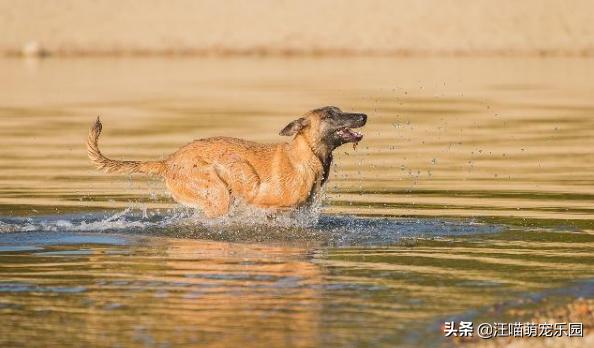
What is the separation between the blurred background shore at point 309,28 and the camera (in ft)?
184

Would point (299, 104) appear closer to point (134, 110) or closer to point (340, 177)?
point (134, 110)

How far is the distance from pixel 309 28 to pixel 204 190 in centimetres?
4462

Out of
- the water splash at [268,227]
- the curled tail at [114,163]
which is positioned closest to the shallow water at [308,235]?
A: the water splash at [268,227]

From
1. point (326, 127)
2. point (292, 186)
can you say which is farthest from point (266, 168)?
point (326, 127)

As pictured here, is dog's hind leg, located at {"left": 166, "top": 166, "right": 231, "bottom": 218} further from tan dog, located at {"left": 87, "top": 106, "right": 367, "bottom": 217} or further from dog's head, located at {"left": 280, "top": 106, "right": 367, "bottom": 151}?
dog's head, located at {"left": 280, "top": 106, "right": 367, "bottom": 151}

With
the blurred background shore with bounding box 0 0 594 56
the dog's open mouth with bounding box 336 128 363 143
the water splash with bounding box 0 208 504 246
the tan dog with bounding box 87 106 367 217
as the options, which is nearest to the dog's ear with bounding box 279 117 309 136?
the tan dog with bounding box 87 106 367 217

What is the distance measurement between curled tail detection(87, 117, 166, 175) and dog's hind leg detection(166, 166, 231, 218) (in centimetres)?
34

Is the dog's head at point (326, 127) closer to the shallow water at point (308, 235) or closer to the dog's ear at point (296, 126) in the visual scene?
the dog's ear at point (296, 126)

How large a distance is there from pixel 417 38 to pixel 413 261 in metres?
44.7

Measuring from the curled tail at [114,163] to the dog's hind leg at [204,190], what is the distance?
1.11ft

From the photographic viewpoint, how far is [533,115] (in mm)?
29516

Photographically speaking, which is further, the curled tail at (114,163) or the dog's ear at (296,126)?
the curled tail at (114,163)

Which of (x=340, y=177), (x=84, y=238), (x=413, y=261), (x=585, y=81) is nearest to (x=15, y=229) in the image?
(x=84, y=238)

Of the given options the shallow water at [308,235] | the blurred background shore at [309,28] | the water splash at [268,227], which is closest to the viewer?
the shallow water at [308,235]
